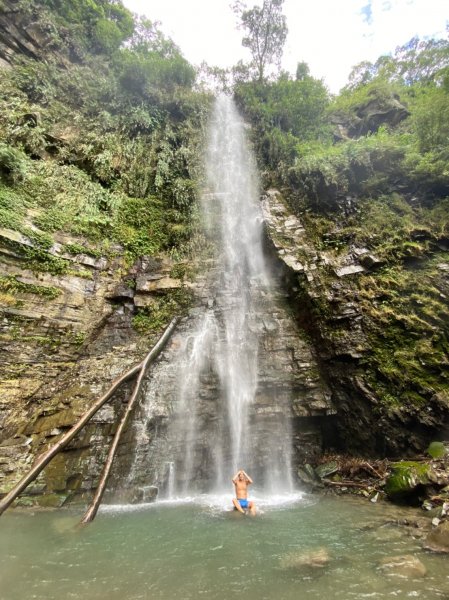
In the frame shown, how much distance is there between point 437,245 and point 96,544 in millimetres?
12084

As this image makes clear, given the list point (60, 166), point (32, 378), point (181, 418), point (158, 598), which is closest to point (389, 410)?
point (181, 418)

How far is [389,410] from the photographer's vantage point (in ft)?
24.9

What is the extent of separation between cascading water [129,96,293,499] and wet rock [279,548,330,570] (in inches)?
160

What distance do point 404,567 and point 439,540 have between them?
3.19 ft

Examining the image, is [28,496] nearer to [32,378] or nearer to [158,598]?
[32,378]

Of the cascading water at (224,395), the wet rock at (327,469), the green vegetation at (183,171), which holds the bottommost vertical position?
the wet rock at (327,469)

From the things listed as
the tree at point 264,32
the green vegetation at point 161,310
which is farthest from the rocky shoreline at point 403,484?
the tree at point 264,32

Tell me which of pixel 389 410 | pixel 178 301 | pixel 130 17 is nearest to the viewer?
pixel 389 410

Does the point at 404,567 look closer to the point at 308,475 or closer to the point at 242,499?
the point at 242,499

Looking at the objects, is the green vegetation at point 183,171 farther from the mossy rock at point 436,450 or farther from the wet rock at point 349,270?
the mossy rock at point 436,450

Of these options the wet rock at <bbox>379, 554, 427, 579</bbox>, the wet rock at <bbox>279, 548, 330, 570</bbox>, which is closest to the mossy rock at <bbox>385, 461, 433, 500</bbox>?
the wet rock at <bbox>379, 554, 427, 579</bbox>

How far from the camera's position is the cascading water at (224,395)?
311 inches

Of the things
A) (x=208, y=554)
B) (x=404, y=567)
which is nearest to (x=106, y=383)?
(x=208, y=554)

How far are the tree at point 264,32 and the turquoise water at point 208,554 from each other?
25.4 meters
